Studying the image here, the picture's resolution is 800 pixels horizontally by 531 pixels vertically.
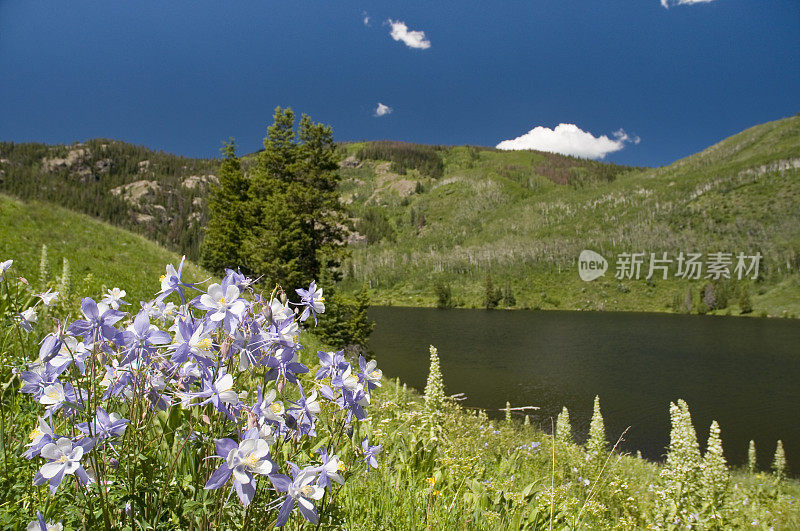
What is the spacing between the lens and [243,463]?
1042 millimetres

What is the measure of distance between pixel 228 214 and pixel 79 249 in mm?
16301

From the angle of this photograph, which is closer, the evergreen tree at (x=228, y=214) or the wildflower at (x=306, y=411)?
the wildflower at (x=306, y=411)

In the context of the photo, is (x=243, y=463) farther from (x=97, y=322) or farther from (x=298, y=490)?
(x=97, y=322)

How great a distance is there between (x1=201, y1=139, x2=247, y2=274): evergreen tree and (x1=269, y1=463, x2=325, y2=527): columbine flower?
27.3 meters

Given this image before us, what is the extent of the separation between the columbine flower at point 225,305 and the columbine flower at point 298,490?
1.49 feet

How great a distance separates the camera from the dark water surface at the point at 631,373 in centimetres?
3105

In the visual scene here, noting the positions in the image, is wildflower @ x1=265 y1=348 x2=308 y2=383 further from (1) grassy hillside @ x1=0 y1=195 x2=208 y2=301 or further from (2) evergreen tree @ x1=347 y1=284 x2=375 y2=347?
(2) evergreen tree @ x1=347 y1=284 x2=375 y2=347

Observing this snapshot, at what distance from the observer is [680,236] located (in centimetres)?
17562

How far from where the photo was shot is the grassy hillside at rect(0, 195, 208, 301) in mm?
10703

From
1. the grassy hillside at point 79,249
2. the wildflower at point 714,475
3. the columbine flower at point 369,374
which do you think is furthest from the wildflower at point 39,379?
the grassy hillside at point 79,249

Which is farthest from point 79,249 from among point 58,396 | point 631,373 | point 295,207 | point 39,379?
point 631,373

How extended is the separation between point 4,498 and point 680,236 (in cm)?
21145

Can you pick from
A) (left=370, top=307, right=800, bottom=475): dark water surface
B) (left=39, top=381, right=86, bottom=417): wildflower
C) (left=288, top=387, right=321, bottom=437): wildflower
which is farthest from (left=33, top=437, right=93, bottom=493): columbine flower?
(left=370, top=307, right=800, bottom=475): dark water surface

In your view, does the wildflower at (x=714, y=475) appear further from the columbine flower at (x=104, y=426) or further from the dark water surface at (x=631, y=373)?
the dark water surface at (x=631, y=373)
